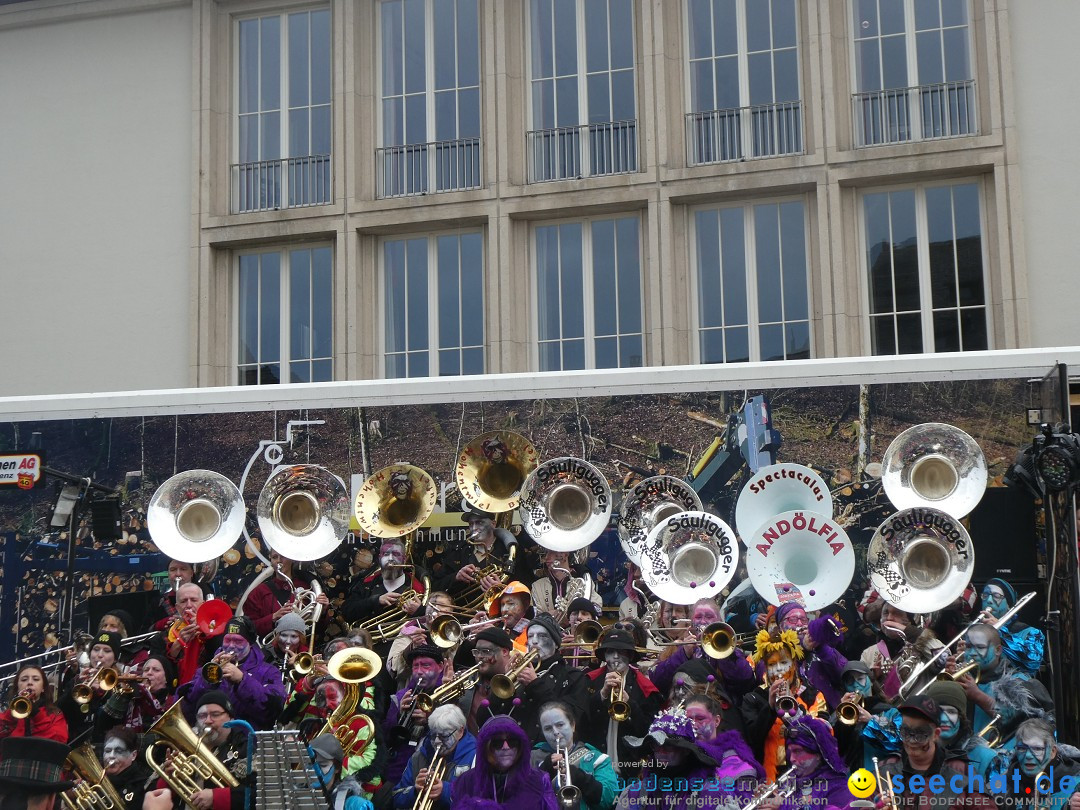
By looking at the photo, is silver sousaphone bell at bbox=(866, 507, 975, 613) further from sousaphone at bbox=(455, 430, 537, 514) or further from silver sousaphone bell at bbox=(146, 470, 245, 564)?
silver sousaphone bell at bbox=(146, 470, 245, 564)

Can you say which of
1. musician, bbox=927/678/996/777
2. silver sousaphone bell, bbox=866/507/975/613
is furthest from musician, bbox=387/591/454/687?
musician, bbox=927/678/996/777

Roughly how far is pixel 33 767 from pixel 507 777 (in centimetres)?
271

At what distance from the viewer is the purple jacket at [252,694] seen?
9242 millimetres

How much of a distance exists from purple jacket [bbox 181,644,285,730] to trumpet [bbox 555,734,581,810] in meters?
1.96

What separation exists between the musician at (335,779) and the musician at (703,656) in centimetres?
195

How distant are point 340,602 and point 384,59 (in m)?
9.97

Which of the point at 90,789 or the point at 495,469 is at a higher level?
the point at 495,469

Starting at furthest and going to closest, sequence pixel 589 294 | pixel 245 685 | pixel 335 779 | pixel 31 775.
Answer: pixel 589 294, pixel 245 685, pixel 335 779, pixel 31 775

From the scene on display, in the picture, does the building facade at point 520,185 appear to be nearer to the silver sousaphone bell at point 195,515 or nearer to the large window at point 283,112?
the large window at point 283,112

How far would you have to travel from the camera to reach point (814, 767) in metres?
8.10

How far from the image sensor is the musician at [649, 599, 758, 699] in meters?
8.66

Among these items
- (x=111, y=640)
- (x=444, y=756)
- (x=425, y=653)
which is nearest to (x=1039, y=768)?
(x=444, y=756)

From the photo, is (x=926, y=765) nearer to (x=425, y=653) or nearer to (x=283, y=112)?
(x=425, y=653)

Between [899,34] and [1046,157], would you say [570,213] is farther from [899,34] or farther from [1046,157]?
[1046,157]
